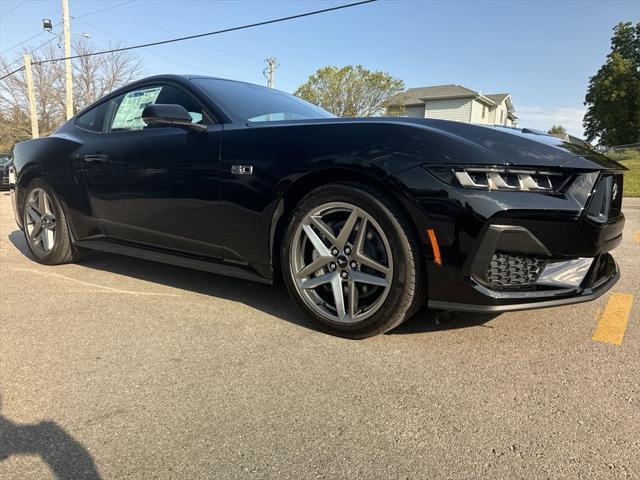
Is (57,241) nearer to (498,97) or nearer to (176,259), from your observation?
(176,259)

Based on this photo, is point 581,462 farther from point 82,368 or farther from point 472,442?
point 82,368

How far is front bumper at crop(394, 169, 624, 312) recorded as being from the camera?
2.12 metres

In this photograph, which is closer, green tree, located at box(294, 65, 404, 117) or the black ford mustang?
the black ford mustang

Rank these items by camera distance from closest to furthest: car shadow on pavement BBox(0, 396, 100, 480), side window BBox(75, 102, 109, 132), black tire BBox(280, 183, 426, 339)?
car shadow on pavement BBox(0, 396, 100, 480) < black tire BBox(280, 183, 426, 339) < side window BBox(75, 102, 109, 132)

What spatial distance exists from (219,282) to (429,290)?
1968mm

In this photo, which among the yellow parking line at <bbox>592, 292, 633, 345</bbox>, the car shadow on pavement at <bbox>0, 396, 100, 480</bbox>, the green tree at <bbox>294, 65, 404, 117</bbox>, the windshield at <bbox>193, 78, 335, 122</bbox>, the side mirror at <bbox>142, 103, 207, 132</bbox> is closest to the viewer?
the car shadow on pavement at <bbox>0, 396, 100, 480</bbox>

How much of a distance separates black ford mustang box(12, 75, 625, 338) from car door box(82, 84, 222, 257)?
0.01 metres

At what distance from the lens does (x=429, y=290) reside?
2299 mm

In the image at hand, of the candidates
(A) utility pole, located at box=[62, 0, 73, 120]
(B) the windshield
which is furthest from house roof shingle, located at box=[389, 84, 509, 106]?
(B) the windshield

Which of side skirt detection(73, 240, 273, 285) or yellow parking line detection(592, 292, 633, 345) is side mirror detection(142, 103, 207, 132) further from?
yellow parking line detection(592, 292, 633, 345)

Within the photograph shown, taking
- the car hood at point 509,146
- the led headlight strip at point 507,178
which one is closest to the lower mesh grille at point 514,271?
the led headlight strip at point 507,178

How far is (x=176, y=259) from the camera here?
128 inches

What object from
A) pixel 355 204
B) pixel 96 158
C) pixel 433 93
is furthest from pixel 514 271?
pixel 433 93

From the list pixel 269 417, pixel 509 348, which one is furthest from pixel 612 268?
pixel 269 417
